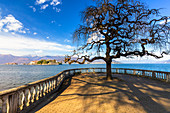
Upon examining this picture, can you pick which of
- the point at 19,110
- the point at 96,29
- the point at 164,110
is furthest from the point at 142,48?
the point at 19,110

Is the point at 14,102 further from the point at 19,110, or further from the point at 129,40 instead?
the point at 129,40

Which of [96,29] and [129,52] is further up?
[96,29]

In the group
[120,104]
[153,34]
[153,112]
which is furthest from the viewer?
[153,34]

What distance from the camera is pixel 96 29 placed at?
1095cm

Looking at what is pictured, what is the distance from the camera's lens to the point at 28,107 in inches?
159

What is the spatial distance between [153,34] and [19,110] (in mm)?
12024

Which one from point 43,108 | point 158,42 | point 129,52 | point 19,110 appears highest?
point 158,42

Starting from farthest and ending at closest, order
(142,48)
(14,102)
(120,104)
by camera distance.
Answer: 1. (142,48)
2. (120,104)
3. (14,102)

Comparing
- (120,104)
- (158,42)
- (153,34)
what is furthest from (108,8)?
(120,104)

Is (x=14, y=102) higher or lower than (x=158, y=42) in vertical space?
Result: lower

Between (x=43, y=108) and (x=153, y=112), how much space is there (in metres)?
4.97

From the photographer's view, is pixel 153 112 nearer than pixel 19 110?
No

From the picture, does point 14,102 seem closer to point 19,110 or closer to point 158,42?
point 19,110

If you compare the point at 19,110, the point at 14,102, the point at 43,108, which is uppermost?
the point at 14,102
